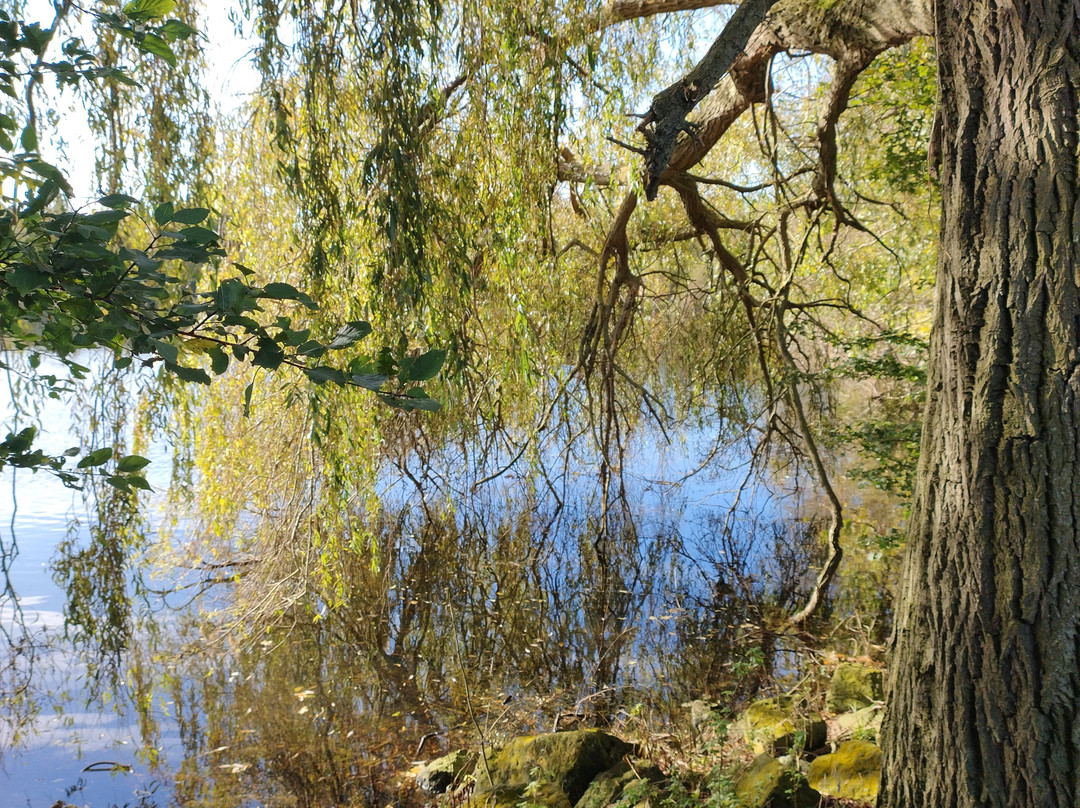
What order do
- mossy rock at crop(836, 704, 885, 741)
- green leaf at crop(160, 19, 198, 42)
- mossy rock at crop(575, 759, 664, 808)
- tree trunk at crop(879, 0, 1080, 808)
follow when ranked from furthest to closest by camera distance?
mossy rock at crop(836, 704, 885, 741)
mossy rock at crop(575, 759, 664, 808)
tree trunk at crop(879, 0, 1080, 808)
green leaf at crop(160, 19, 198, 42)

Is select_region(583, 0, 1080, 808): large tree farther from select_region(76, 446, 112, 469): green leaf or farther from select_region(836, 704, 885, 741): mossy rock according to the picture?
select_region(76, 446, 112, 469): green leaf

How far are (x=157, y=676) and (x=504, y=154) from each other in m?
2.90

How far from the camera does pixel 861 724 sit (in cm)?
290

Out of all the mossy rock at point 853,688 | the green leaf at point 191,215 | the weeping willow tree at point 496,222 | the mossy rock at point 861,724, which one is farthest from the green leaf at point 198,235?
the mossy rock at point 853,688

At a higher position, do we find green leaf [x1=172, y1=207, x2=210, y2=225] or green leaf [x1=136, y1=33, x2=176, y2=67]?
green leaf [x1=136, y1=33, x2=176, y2=67]

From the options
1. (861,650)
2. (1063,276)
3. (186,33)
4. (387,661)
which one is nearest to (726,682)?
(861,650)

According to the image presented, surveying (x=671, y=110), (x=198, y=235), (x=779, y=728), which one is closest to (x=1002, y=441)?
(x=671, y=110)

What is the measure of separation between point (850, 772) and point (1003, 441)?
1330 mm

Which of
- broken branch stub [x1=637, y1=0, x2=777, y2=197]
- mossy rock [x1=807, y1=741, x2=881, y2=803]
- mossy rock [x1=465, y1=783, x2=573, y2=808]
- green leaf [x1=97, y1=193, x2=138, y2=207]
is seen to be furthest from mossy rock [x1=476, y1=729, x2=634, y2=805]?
green leaf [x1=97, y1=193, x2=138, y2=207]

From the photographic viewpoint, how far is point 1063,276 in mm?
1547

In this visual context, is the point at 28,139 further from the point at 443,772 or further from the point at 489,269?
the point at 443,772

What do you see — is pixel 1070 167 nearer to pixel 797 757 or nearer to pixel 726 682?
pixel 797 757

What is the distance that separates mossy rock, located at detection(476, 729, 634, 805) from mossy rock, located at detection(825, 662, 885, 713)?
0.88 m

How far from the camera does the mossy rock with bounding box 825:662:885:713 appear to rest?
126 inches
